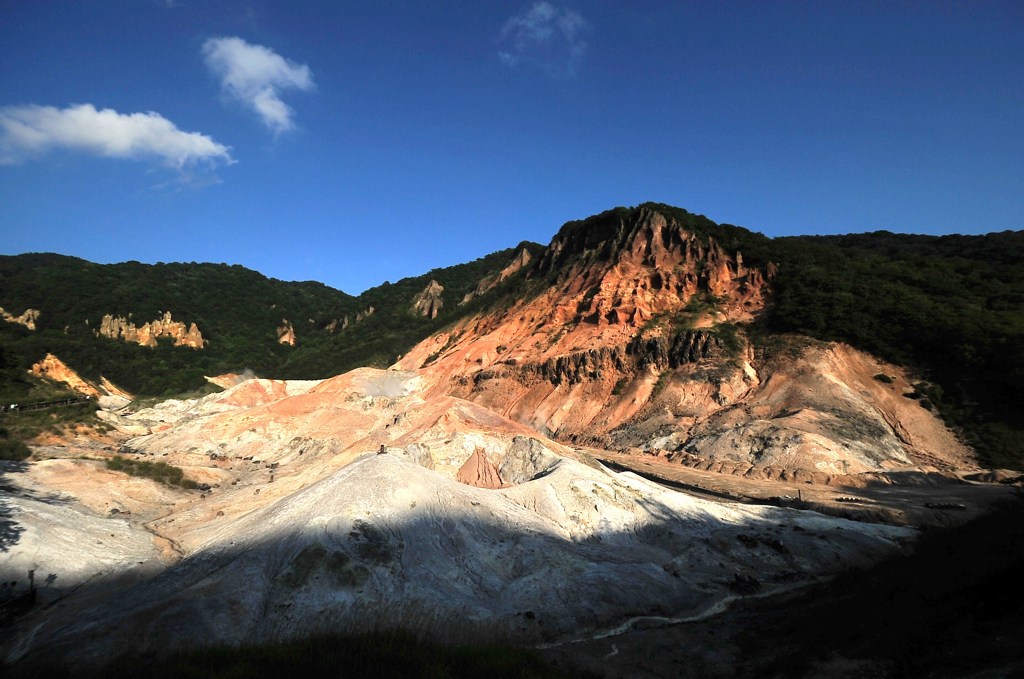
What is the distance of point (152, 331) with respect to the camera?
101 meters

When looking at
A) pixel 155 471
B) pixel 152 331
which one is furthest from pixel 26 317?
pixel 155 471

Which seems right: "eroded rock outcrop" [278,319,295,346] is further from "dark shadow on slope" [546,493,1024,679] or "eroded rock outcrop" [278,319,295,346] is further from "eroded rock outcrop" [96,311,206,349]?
"dark shadow on slope" [546,493,1024,679]

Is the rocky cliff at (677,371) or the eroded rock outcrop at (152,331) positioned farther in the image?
the eroded rock outcrop at (152,331)

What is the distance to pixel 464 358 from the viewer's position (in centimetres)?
6675

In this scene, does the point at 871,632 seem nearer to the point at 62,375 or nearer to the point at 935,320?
the point at 935,320

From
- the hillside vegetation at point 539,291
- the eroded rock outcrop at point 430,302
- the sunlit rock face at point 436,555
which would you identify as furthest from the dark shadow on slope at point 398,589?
the eroded rock outcrop at point 430,302

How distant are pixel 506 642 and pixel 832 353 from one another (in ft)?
139

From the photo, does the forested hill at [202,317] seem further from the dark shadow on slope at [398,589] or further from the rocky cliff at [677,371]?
the dark shadow on slope at [398,589]

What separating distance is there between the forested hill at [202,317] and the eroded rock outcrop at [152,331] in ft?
3.70

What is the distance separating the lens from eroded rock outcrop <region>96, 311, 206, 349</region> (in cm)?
9781

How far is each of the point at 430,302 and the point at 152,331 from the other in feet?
180

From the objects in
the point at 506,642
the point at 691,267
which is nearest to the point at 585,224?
the point at 691,267

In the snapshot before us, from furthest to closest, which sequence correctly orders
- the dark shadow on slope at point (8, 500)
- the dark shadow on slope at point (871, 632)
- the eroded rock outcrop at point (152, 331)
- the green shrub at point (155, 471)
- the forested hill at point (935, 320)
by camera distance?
the eroded rock outcrop at point (152, 331) < the forested hill at point (935, 320) < the green shrub at point (155, 471) < the dark shadow on slope at point (8, 500) < the dark shadow on slope at point (871, 632)

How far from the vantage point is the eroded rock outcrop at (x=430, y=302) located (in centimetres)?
11375
